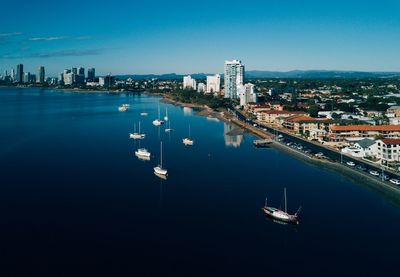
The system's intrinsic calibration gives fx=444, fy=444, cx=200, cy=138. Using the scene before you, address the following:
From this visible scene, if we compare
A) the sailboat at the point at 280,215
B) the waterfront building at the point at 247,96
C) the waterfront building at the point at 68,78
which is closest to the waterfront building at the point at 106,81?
the waterfront building at the point at 68,78

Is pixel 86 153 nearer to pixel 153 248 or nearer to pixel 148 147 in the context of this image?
→ pixel 148 147

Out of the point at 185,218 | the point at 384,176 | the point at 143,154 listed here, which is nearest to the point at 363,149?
the point at 384,176

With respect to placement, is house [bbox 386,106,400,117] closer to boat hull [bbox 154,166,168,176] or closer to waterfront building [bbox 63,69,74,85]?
boat hull [bbox 154,166,168,176]

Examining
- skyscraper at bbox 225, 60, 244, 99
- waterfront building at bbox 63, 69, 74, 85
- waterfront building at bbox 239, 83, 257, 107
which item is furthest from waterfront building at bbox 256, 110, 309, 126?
waterfront building at bbox 63, 69, 74, 85

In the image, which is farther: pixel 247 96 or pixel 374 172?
pixel 247 96

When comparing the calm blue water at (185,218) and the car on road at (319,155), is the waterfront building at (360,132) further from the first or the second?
the calm blue water at (185,218)

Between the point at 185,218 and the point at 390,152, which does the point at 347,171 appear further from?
the point at 185,218
